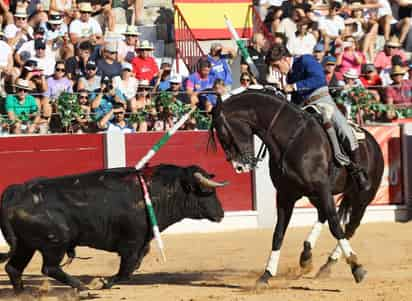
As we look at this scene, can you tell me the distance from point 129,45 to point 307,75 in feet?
21.2

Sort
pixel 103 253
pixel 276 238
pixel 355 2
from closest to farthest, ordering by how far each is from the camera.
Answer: pixel 276 238 < pixel 103 253 < pixel 355 2

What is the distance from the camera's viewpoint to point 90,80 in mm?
14859

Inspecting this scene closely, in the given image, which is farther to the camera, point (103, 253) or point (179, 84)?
point (179, 84)

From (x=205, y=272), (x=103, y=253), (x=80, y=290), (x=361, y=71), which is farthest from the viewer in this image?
(x=361, y=71)

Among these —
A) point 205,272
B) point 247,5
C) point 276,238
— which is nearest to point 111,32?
point 247,5

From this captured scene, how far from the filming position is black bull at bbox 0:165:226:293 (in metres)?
8.92

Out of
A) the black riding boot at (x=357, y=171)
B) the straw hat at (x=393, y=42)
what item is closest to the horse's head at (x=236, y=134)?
the black riding boot at (x=357, y=171)

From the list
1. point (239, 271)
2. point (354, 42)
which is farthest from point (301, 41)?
point (239, 271)

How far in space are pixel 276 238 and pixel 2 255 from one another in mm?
2470

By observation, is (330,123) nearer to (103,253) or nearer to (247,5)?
(103,253)

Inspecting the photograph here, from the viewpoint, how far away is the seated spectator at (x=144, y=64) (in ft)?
51.3

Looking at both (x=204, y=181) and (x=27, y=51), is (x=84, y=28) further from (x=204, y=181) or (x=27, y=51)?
(x=204, y=181)

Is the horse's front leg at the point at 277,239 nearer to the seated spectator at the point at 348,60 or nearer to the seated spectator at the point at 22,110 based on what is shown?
the seated spectator at the point at 22,110

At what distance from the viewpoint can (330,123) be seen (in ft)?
32.8
